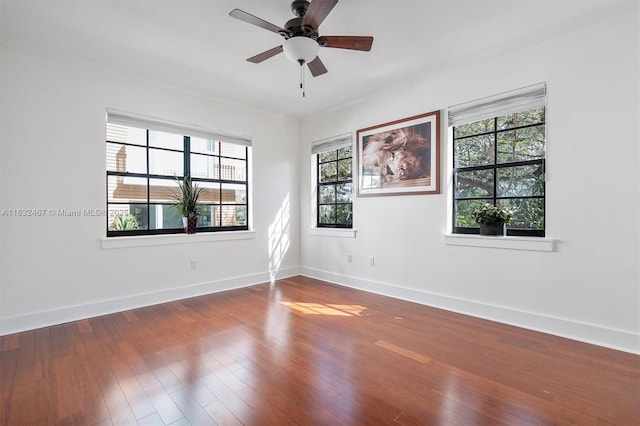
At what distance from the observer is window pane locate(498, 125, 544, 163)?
295 centimetres

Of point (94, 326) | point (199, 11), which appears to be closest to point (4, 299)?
point (94, 326)

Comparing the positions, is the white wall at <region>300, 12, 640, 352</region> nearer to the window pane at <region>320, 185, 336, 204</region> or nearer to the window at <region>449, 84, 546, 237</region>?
the window at <region>449, 84, 546, 237</region>

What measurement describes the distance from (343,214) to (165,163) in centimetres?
256

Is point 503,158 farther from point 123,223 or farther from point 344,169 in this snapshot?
point 123,223

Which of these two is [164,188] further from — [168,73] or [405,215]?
[405,215]

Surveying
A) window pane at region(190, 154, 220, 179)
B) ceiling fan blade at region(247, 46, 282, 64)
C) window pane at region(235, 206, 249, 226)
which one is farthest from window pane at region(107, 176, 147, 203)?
ceiling fan blade at region(247, 46, 282, 64)

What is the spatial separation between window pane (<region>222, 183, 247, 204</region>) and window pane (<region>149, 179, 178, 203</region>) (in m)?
0.69

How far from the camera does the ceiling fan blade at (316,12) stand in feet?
6.35

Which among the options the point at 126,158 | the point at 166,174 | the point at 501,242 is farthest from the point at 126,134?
the point at 501,242

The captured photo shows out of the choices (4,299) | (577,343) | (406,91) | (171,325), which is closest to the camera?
(577,343)

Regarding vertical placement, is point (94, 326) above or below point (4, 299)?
Result: below

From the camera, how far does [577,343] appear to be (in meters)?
2.58

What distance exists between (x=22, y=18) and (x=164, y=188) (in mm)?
1942

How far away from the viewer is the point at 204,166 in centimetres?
429
